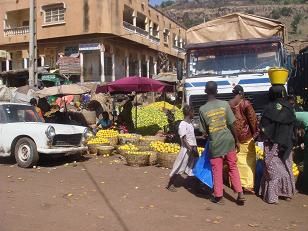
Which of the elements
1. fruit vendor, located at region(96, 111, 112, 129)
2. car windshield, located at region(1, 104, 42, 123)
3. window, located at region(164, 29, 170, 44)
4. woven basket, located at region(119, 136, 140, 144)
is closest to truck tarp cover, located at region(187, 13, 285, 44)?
woven basket, located at region(119, 136, 140, 144)

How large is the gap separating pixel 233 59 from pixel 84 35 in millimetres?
22274

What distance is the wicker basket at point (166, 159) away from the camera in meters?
10.3

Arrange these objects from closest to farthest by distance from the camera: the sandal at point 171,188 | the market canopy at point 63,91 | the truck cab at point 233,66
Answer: the sandal at point 171,188
the truck cab at point 233,66
the market canopy at point 63,91

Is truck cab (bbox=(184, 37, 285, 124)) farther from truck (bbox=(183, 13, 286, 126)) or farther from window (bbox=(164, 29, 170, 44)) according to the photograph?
window (bbox=(164, 29, 170, 44))

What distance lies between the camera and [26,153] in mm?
10898

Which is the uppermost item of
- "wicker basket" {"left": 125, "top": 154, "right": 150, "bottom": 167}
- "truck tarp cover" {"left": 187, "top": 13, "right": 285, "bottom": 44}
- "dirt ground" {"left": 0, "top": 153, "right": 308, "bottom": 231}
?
"truck tarp cover" {"left": 187, "top": 13, "right": 285, "bottom": 44}

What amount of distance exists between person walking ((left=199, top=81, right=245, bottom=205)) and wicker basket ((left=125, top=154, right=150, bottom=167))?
3583 mm

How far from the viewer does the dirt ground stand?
20.1 feet

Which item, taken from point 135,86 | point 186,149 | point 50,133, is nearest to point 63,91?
point 135,86

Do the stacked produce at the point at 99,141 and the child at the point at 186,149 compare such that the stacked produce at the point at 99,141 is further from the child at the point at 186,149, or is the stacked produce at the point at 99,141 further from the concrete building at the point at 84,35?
the concrete building at the point at 84,35

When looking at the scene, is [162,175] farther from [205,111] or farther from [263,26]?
[263,26]

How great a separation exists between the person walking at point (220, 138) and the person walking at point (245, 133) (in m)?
0.49

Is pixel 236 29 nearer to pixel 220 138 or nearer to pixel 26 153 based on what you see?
pixel 220 138

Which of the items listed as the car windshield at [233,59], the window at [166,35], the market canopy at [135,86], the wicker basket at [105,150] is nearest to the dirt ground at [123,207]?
the wicker basket at [105,150]
